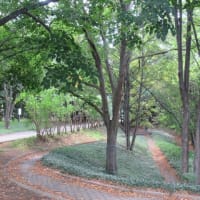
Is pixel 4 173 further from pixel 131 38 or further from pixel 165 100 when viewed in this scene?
pixel 165 100

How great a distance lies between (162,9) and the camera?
5.05m

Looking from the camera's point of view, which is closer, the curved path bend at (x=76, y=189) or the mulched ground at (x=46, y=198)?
the mulched ground at (x=46, y=198)

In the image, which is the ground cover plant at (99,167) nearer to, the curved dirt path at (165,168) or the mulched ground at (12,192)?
the curved dirt path at (165,168)

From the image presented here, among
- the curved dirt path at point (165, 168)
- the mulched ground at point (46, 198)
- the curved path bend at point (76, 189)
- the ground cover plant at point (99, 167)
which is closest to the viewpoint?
A: the mulched ground at point (46, 198)

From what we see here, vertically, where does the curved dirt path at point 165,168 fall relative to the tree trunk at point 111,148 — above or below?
below

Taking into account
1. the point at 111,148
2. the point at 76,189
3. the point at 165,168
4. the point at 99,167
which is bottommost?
the point at 165,168

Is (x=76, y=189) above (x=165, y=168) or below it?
above

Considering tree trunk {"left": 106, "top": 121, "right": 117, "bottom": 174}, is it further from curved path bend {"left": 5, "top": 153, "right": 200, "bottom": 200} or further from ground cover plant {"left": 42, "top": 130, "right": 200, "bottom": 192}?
curved path bend {"left": 5, "top": 153, "right": 200, "bottom": 200}

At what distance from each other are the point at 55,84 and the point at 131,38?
5.94ft

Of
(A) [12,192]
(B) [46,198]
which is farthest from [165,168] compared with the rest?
(B) [46,198]

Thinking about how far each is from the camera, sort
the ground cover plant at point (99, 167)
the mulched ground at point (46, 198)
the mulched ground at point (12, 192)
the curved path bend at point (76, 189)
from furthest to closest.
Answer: the ground cover plant at point (99, 167) → the curved path bend at point (76, 189) → the mulched ground at point (46, 198) → the mulched ground at point (12, 192)

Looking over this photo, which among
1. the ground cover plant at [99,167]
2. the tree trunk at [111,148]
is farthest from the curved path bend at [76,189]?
the tree trunk at [111,148]

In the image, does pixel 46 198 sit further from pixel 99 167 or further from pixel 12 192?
pixel 99 167

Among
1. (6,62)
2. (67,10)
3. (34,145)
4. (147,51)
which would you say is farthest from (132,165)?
(67,10)
